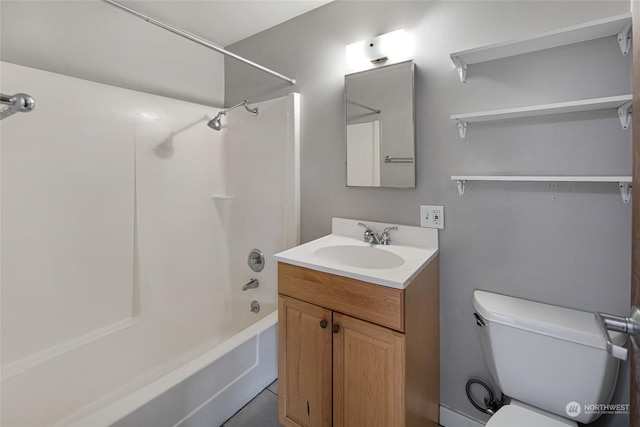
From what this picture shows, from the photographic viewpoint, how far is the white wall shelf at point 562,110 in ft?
3.43

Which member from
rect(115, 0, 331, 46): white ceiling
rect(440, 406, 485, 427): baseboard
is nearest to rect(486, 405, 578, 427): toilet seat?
rect(440, 406, 485, 427): baseboard

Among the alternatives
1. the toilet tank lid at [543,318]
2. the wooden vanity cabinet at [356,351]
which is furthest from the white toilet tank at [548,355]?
the wooden vanity cabinet at [356,351]

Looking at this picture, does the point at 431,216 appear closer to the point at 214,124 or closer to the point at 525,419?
the point at 525,419

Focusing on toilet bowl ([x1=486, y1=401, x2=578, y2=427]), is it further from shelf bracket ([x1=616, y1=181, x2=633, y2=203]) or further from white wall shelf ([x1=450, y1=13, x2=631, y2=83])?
white wall shelf ([x1=450, y1=13, x2=631, y2=83])

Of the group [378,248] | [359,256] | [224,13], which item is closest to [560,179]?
[378,248]

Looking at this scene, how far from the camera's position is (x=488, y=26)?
1.35m

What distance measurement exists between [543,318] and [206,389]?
4.93 ft

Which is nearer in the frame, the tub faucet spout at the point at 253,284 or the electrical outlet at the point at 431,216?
the electrical outlet at the point at 431,216

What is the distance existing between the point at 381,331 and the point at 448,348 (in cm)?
58

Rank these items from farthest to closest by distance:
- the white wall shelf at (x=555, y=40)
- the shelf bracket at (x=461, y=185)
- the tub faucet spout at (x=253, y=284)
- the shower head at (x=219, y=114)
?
the tub faucet spout at (x=253, y=284)
the shower head at (x=219, y=114)
the shelf bracket at (x=461, y=185)
the white wall shelf at (x=555, y=40)

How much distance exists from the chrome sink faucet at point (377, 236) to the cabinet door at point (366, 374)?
51 centimetres

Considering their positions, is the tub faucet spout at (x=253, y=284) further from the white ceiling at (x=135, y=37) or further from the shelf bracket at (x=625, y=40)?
the shelf bracket at (x=625, y=40)

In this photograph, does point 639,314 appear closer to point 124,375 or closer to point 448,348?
point 448,348

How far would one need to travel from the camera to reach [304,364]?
1407 mm
